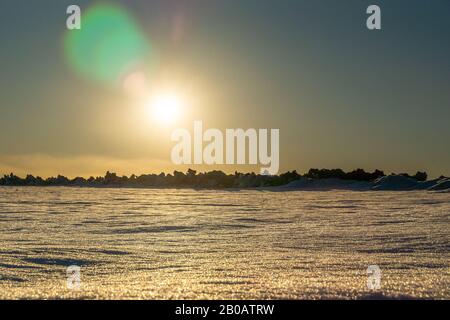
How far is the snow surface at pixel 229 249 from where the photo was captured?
4324 mm

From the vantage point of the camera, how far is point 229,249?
7.33 meters

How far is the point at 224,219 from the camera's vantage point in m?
11.1

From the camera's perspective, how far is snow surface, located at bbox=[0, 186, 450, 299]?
4324mm
